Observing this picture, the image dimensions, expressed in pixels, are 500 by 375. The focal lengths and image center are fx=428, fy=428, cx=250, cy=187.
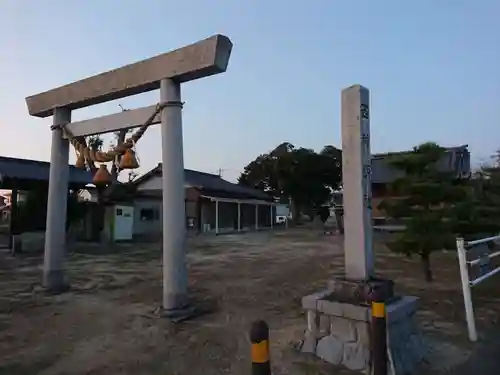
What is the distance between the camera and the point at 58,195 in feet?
24.5

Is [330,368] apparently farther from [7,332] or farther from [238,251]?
[238,251]

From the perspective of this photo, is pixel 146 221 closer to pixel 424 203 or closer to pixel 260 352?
pixel 424 203

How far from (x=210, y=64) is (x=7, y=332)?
404 cm

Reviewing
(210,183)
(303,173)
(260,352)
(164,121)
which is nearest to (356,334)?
(260,352)

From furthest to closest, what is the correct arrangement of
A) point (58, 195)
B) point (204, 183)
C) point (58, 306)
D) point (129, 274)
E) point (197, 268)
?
1. point (204, 183)
2. point (197, 268)
3. point (129, 274)
4. point (58, 195)
5. point (58, 306)

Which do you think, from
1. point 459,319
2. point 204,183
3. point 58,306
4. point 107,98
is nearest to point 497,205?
point 459,319

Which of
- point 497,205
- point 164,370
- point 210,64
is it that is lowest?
point 164,370

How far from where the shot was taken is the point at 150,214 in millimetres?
24250

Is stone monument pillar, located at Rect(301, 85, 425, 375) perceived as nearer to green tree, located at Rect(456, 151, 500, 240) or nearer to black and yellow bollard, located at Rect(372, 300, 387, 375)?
black and yellow bollard, located at Rect(372, 300, 387, 375)

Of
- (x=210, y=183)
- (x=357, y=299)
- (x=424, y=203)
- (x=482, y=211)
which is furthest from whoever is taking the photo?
(x=210, y=183)

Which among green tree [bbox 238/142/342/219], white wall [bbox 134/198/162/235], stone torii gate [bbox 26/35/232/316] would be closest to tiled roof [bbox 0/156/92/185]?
white wall [bbox 134/198/162/235]

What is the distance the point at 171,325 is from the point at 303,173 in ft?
87.3

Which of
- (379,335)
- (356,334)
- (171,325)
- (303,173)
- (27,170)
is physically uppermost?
(303,173)

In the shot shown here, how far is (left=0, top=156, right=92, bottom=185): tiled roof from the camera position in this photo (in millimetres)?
14658
